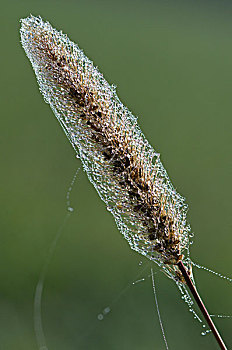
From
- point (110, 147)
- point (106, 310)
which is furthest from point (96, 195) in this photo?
point (110, 147)

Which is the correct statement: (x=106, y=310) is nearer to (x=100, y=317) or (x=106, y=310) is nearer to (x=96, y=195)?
(x=100, y=317)

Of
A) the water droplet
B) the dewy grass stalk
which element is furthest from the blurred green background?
the dewy grass stalk

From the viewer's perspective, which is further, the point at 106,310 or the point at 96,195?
the point at 96,195

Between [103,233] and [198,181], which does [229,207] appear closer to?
[198,181]

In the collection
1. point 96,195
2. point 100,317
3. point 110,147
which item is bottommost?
point 100,317

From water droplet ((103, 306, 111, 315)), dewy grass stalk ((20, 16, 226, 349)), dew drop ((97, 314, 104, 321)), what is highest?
dewy grass stalk ((20, 16, 226, 349))

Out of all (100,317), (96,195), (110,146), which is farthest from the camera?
(96,195)

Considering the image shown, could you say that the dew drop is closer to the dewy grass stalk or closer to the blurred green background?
the blurred green background

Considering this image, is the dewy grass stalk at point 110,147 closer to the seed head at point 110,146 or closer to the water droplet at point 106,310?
the seed head at point 110,146
